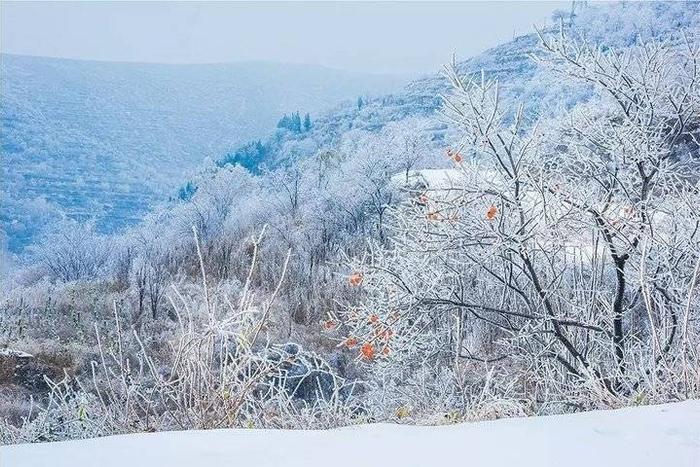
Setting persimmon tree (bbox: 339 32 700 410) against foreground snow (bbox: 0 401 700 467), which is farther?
persimmon tree (bbox: 339 32 700 410)

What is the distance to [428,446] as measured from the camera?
1769 mm

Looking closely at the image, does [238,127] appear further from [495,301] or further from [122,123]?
[495,301]

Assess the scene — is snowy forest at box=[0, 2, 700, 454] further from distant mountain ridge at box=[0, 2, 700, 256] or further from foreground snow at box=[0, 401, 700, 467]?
distant mountain ridge at box=[0, 2, 700, 256]

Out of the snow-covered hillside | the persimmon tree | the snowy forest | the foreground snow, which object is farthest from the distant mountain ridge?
the foreground snow

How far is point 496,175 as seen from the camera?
514 centimetres

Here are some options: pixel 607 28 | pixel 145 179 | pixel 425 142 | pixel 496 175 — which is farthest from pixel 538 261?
pixel 145 179

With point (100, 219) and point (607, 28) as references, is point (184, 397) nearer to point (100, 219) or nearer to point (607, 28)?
point (100, 219)

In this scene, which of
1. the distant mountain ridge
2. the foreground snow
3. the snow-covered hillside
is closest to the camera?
the foreground snow

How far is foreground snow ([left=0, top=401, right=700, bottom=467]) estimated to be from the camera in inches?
65.0

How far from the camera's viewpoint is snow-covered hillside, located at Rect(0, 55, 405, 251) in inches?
1398

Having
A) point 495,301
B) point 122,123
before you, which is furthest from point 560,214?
point 122,123

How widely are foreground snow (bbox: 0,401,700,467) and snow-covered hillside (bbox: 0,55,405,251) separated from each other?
101 ft

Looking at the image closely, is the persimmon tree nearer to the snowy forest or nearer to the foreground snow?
the snowy forest

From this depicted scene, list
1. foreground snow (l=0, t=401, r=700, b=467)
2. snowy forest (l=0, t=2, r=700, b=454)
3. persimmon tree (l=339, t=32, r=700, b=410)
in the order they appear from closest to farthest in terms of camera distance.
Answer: foreground snow (l=0, t=401, r=700, b=467) < snowy forest (l=0, t=2, r=700, b=454) < persimmon tree (l=339, t=32, r=700, b=410)
